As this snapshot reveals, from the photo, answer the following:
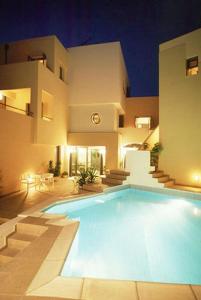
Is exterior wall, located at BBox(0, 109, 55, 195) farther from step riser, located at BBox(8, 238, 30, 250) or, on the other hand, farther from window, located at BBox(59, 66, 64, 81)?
window, located at BBox(59, 66, 64, 81)

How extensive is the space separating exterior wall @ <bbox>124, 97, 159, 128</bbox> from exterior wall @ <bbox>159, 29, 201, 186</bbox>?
6.58 m

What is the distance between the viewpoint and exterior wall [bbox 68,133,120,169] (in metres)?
16.6

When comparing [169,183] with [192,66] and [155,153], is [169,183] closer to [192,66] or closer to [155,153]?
[155,153]

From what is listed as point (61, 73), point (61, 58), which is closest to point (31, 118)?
point (61, 73)

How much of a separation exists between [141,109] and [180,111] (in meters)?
8.12

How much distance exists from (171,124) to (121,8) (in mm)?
31768

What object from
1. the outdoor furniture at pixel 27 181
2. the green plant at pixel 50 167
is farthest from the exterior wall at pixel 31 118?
the green plant at pixel 50 167

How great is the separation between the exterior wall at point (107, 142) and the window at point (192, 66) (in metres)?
6.56

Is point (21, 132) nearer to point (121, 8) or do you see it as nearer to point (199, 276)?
point (199, 276)

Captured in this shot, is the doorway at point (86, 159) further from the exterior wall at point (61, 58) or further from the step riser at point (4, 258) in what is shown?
the step riser at point (4, 258)

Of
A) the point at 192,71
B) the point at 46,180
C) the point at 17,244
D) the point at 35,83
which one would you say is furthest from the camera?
the point at 46,180

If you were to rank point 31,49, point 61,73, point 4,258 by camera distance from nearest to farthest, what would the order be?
point 4,258, point 31,49, point 61,73

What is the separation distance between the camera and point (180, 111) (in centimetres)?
1255

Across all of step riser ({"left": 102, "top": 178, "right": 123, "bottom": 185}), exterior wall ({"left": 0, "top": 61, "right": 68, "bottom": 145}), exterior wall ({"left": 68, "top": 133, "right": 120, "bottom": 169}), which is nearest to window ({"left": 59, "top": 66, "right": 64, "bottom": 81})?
exterior wall ({"left": 0, "top": 61, "right": 68, "bottom": 145})
